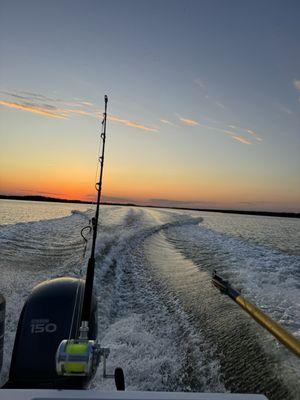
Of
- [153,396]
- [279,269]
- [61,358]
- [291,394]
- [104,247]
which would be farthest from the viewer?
[104,247]

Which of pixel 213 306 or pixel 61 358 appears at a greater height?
pixel 61 358

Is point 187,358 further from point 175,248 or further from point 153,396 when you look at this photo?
point 175,248

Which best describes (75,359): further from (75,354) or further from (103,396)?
(103,396)

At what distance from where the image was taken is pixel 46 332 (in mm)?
2980

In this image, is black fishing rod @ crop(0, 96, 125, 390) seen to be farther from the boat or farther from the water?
the water

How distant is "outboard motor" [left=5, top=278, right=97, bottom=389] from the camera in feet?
8.76

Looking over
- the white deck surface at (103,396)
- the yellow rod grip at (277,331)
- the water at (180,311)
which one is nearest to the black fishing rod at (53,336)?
the white deck surface at (103,396)

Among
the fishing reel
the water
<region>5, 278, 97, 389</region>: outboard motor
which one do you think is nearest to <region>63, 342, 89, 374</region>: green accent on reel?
the fishing reel

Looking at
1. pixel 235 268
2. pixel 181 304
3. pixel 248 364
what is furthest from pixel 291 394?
pixel 235 268

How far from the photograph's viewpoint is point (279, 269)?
27.7 ft

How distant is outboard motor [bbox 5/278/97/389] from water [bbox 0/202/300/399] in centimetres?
72

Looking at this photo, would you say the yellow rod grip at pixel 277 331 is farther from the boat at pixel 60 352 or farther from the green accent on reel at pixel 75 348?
the green accent on reel at pixel 75 348

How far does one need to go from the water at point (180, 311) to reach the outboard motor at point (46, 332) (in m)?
0.72

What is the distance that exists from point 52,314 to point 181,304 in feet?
10.5
